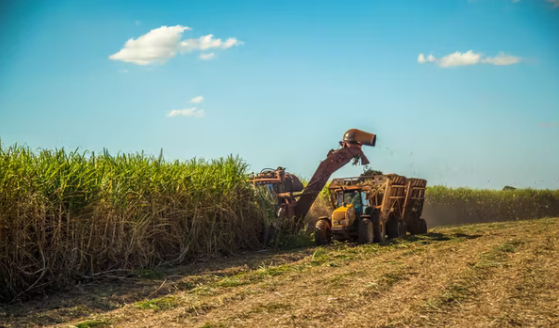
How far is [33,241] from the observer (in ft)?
30.1

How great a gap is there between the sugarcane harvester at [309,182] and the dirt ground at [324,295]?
3.55 meters

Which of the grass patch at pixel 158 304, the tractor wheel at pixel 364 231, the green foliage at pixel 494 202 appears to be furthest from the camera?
the green foliage at pixel 494 202

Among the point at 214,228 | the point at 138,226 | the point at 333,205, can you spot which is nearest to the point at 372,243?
the point at 333,205

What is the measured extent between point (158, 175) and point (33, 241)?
3411mm

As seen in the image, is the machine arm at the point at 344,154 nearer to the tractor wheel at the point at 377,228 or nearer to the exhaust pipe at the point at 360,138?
the exhaust pipe at the point at 360,138

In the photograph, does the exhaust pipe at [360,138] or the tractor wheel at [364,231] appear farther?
the exhaust pipe at [360,138]

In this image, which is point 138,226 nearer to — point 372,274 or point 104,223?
point 104,223

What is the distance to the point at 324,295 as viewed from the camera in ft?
26.1

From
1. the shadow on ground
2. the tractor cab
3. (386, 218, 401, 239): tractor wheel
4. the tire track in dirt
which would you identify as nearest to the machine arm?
the tractor cab

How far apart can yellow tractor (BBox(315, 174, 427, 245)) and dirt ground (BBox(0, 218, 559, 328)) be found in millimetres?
2601

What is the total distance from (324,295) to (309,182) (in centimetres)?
869

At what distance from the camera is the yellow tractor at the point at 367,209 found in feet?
49.5

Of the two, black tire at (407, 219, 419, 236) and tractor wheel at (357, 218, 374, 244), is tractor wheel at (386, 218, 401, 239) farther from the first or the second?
black tire at (407, 219, 419, 236)

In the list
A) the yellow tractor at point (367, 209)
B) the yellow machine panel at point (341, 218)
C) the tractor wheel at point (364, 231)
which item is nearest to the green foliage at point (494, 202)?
the yellow tractor at point (367, 209)
